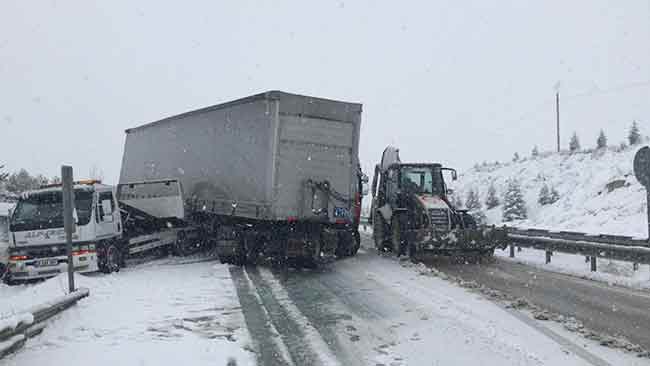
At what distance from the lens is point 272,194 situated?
1257cm

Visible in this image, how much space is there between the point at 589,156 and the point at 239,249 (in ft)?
171

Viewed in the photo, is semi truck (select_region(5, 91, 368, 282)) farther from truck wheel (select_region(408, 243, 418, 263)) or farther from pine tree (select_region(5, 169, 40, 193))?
pine tree (select_region(5, 169, 40, 193))

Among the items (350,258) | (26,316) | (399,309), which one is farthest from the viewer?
(350,258)

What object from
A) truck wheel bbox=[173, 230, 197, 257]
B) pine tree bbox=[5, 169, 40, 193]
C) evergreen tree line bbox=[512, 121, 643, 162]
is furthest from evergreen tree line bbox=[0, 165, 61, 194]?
evergreen tree line bbox=[512, 121, 643, 162]

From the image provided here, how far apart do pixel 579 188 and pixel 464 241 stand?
3370cm

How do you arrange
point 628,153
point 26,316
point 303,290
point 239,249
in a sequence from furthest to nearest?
point 628,153
point 239,249
point 303,290
point 26,316

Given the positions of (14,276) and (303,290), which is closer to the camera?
(303,290)

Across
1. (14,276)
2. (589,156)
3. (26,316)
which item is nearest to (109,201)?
(14,276)

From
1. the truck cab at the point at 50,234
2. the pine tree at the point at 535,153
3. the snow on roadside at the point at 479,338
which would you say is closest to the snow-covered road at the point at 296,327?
the snow on roadside at the point at 479,338

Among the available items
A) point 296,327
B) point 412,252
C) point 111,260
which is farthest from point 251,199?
point 296,327

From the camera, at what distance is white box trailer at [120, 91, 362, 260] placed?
41.7 ft

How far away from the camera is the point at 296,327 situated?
7.43 metres

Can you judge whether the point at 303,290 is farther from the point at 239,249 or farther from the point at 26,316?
the point at 26,316

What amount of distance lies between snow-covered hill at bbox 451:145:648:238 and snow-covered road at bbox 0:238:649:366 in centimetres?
1415
